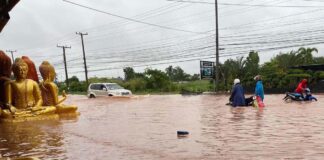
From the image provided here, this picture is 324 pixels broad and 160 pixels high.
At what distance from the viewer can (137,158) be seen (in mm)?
7590

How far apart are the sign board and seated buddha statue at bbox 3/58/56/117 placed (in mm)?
30632

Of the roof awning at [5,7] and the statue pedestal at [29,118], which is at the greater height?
the roof awning at [5,7]

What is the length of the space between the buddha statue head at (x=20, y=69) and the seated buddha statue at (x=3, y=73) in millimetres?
433

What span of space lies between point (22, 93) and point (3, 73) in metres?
1.40

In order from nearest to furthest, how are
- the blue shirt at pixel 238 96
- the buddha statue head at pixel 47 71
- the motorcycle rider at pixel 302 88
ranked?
the buddha statue head at pixel 47 71, the blue shirt at pixel 238 96, the motorcycle rider at pixel 302 88

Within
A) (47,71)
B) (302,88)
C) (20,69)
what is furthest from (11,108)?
(302,88)

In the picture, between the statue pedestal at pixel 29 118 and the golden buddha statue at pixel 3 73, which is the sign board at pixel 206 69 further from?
the golden buddha statue at pixel 3 73

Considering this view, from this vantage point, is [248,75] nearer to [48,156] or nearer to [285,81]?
[285,81]

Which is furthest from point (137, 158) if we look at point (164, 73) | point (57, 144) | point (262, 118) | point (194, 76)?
point (194, 76)

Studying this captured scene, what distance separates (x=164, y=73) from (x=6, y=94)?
142 feet

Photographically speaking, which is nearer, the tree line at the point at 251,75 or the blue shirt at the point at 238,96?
the blue shirt at the point at 238,96

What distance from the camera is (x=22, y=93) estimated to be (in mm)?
16141

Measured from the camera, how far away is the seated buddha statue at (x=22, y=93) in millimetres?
15992

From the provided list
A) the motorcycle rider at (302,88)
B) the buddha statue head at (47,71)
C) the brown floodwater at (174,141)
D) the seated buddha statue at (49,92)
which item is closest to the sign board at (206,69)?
the motorcycle rider at (302,88)
